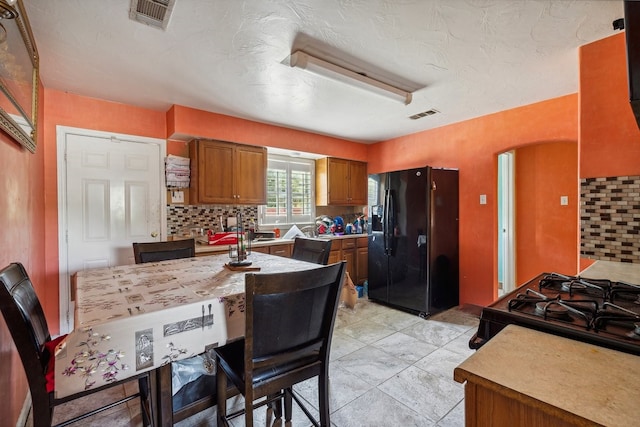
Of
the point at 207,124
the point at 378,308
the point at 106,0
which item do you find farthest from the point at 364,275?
the point at 106,0

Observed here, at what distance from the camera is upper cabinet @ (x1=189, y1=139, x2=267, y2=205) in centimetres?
334

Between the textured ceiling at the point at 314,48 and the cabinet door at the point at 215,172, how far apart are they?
49cm

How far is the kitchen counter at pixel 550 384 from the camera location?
0.61 m

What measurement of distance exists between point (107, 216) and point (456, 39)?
3.53 metres

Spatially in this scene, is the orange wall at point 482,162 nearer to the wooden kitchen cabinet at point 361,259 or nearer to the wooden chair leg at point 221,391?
the wooden kitchen cabinet at point 361,259

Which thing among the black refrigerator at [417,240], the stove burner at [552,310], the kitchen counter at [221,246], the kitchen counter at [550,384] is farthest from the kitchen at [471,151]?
the kitchen counter at [550,384]

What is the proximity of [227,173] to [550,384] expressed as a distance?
3403 millimetres

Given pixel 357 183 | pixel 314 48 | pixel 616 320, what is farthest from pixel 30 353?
pixel 357 183

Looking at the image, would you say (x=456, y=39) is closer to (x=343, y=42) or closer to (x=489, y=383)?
(x=343, y=42)

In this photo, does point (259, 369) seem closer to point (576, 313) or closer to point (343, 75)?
point (576, 313)

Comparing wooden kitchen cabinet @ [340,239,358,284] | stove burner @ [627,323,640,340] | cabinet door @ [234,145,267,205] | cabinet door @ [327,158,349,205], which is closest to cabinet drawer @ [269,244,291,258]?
cabinet door @ [234,145,267,205]

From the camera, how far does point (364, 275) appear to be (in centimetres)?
458

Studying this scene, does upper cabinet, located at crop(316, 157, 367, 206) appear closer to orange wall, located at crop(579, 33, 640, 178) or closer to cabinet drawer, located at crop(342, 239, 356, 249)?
cabinet drawer, located at crop(342, 239, 356, 249)

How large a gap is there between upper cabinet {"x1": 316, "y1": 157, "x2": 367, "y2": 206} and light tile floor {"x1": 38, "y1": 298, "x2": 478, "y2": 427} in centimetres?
202
